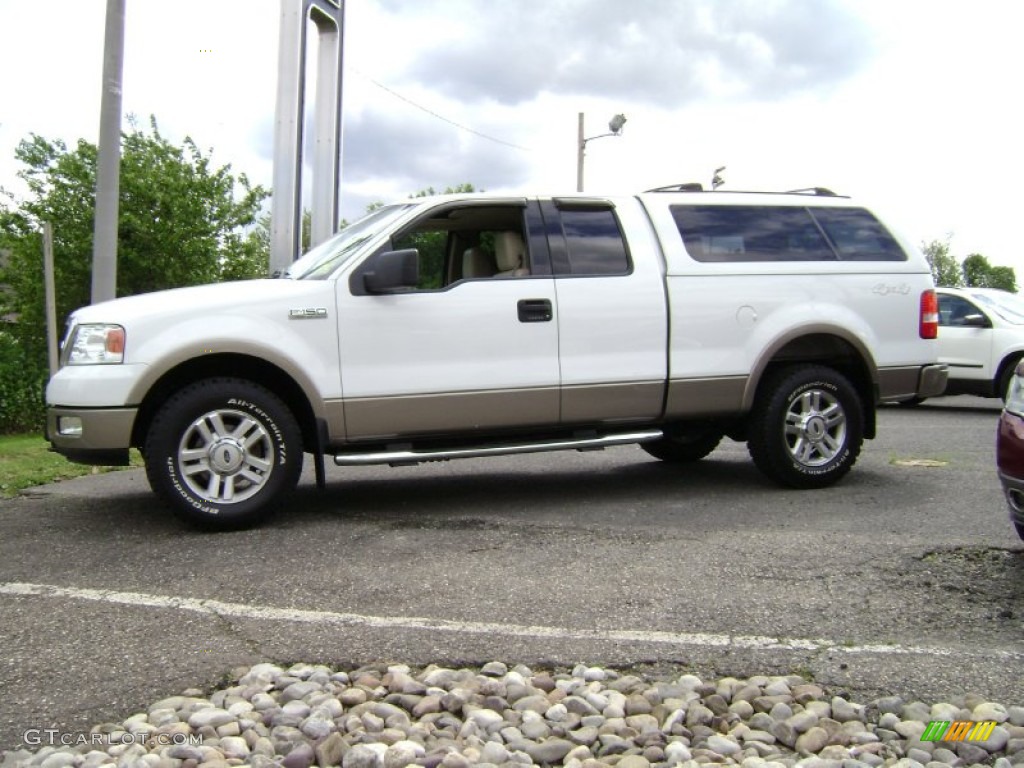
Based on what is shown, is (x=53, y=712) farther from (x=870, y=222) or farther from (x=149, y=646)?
(x=870, y=222)

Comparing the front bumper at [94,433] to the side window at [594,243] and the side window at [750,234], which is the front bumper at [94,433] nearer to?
the side window at [594,243]

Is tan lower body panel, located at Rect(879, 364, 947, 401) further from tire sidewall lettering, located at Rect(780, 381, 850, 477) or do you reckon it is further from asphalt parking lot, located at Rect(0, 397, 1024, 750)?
asphalt parking lot, located at Rect(0, 397, 1024, 750)

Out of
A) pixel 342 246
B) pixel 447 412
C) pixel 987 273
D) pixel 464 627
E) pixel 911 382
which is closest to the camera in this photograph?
pixel 464 627

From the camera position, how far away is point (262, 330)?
17.8ft

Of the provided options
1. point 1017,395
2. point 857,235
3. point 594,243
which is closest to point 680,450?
point 857,235

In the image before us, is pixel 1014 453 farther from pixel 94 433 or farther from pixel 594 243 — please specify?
pixel 94 433

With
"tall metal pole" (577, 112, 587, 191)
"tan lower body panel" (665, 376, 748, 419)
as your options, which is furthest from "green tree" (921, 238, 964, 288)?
"tan lower body panel" (665, 376, 748, 419)

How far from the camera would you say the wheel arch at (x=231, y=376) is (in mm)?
5430

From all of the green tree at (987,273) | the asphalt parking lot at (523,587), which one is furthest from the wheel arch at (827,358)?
the green tree at (987,273)

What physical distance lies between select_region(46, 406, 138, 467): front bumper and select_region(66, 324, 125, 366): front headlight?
264 millimetres

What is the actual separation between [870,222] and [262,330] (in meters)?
4.31

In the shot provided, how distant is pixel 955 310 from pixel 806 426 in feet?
27.1

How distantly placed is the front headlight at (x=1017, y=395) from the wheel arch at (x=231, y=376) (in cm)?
362

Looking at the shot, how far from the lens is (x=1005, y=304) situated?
44.5 ft
